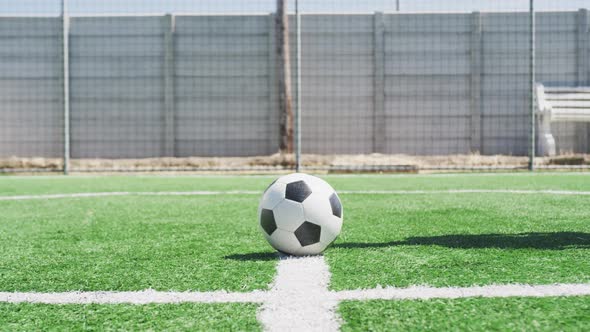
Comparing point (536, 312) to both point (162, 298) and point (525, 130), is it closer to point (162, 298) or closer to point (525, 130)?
point (162, 298)

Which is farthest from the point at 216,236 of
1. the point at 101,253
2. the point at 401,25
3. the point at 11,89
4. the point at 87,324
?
the point at 11,89

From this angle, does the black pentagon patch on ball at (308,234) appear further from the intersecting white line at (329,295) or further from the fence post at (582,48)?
the fence post at (582,48)

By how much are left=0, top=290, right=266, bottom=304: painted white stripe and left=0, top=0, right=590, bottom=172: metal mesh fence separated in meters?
14.3

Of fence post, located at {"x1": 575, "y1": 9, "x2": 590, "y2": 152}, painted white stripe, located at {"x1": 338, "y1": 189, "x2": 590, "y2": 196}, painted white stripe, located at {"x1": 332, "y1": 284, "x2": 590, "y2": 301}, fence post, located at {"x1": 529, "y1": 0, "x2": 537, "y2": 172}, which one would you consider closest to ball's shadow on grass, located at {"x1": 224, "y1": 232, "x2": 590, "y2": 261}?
painted white stripe, located at {"x1": 332, "y1": 284, "x2": 590, "y2": 301}

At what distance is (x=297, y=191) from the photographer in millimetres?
3369

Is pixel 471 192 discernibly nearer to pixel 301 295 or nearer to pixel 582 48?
pixel 301 295

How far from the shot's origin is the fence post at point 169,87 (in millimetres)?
16984

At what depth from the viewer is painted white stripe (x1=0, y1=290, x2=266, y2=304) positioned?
2.36 m

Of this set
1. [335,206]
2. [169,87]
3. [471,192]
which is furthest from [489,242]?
[169,87]

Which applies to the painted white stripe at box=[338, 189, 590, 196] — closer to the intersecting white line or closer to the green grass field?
the green grass field

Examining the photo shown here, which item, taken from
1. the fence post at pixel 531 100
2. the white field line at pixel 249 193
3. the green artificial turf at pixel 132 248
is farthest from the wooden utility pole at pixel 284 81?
the green artificial turf at pixel 132 248

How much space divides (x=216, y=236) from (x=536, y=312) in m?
2.33

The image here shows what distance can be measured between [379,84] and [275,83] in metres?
2.69

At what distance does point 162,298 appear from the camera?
239 centimetres
